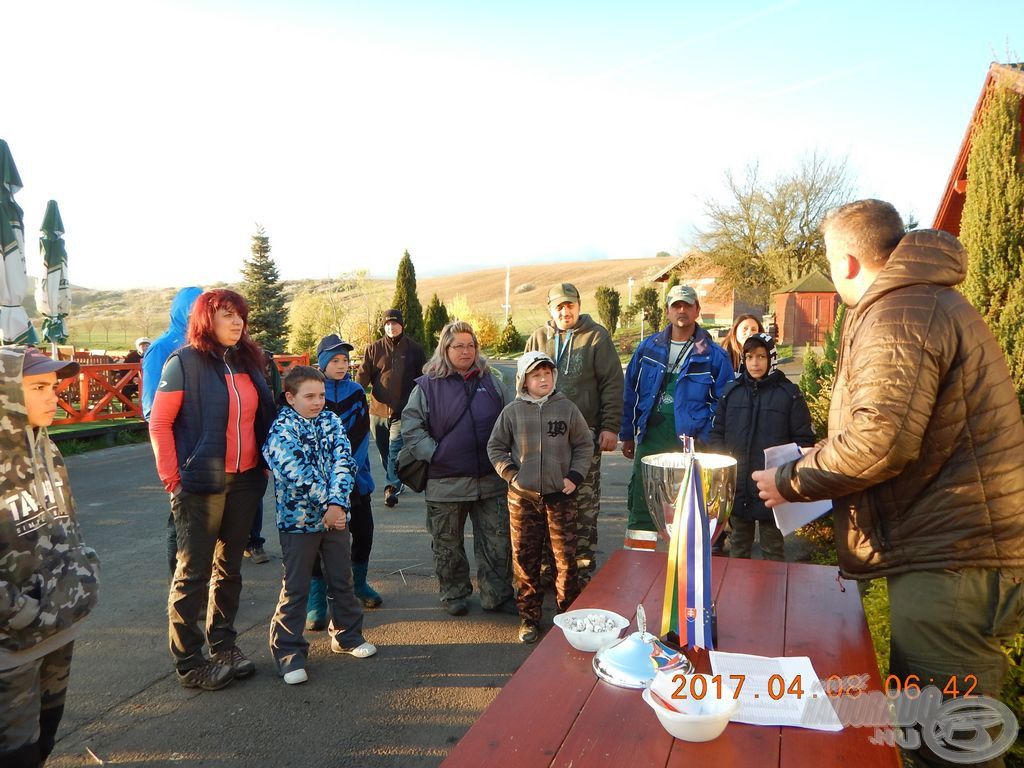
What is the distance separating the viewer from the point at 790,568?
112 inches

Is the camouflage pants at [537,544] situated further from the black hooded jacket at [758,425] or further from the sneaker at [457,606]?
the black hooded jacket at [758,425]

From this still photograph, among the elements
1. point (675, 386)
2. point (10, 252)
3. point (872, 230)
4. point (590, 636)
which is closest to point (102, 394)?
point (10, 252)

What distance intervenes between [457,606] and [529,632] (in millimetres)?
623

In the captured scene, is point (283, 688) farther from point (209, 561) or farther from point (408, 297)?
point (408, 297)

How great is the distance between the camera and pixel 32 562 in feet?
6.89

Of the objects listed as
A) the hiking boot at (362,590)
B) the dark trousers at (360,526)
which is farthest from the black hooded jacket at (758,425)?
the hiking boot at (362,590)

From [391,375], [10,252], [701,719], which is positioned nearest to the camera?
[701,719]

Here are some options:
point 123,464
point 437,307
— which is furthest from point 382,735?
point 437,307

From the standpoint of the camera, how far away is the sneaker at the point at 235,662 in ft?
12.1

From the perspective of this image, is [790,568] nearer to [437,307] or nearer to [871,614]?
[871,614]

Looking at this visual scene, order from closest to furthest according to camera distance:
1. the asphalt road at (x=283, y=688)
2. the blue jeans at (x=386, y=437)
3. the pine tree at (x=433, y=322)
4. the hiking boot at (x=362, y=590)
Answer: the asphalt road at (x=283, y=688)
the hiking boot at (x=362, y=590)
the blue jeans at (x=386, y=437)
the pine tree at (x=433, y=322)

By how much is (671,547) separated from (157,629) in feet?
12.4

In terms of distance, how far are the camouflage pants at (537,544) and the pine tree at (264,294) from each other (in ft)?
66.2

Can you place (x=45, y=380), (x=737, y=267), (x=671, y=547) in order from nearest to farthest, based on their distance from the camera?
(x=671, y=547) → (x=45, y=380) → (x=737, y=267)
